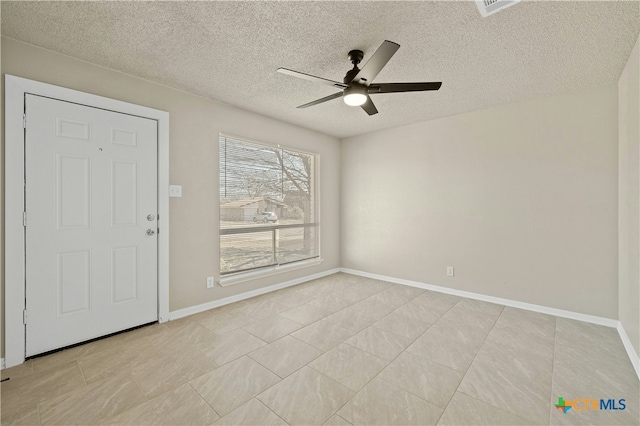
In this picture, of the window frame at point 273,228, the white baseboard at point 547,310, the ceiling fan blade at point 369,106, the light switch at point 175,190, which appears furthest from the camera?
the window frame at point 273,228

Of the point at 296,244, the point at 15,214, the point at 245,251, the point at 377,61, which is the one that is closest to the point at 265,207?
the point at 245,251

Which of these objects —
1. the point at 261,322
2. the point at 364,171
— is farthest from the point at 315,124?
the point at 261,322

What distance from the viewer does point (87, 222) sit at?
254 cm

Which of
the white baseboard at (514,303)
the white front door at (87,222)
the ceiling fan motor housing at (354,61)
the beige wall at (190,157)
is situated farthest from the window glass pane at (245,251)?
the ceiling fan motor housing at (354,61)

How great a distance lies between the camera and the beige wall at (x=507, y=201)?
300 cm

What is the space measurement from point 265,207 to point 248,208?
290 millimetres

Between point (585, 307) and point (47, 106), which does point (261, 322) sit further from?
point (585, 307)

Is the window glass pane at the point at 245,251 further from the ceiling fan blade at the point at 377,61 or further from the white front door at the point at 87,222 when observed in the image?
the ceiling fan blade at the point at 377,61

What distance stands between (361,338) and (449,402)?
0.96 m

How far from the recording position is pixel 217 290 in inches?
138

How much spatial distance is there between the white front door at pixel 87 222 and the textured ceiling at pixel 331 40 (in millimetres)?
615

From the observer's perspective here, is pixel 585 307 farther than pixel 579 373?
Yes

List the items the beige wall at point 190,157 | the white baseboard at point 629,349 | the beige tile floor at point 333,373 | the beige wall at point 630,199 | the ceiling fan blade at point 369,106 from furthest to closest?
the beige wall at point 190,157, the ceiling fan blade at point 369,106, the beige wall at point 630,199, the white baseboard at point 629,349, the beige tile floor at point 333,373

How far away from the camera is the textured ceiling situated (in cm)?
187
